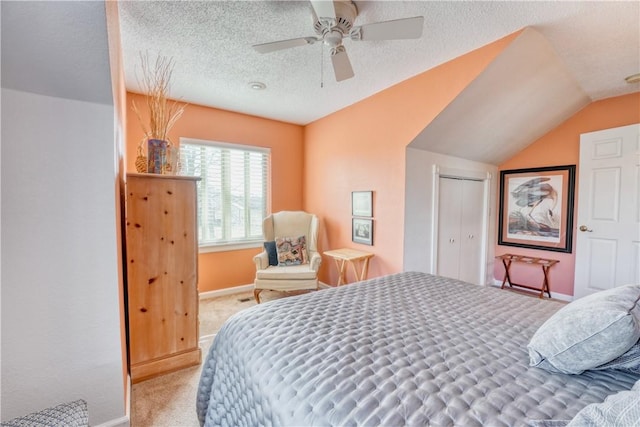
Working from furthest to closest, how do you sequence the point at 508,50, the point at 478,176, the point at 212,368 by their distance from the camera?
the point at 478,176
the point at 508,50
the point at 212,368

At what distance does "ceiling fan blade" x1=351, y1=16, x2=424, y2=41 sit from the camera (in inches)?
62.4

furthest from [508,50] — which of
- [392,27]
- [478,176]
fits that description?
[478,176]

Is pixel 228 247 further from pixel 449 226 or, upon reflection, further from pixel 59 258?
pixel 449 226

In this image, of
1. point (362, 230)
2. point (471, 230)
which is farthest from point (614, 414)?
point (471, 230)

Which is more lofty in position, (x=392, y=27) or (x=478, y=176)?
(x=392, y=27)

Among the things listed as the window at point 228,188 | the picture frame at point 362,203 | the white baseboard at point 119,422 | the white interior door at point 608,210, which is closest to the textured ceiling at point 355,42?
the white interior door at point 608,210

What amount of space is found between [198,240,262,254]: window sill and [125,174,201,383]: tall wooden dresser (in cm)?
156

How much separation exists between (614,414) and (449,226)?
3.03 meters

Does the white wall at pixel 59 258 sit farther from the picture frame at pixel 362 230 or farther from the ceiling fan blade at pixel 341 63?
the picture frame at pixel 362 230

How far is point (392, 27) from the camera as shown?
1.64 meters

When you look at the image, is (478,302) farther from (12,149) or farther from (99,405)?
(12,149)

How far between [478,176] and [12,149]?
434 cm

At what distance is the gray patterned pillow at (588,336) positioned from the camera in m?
0.84

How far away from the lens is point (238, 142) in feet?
12.7
